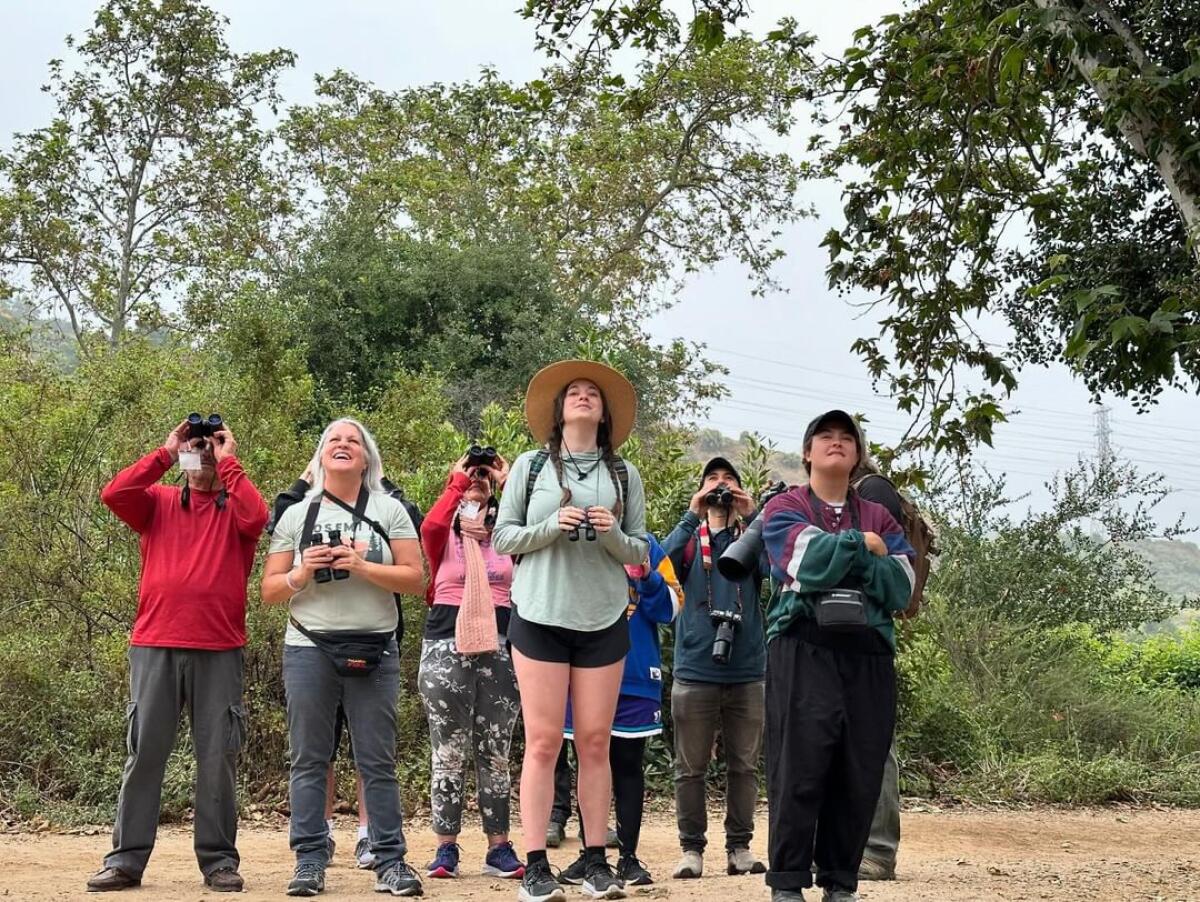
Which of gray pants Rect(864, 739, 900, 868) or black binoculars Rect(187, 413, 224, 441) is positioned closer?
black binoculars Rect(187, 413, 224, 441)

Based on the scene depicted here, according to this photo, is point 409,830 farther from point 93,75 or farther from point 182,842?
point 93,75

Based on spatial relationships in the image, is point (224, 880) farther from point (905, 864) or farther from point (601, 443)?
point (905, 864)

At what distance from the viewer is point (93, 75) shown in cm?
2389

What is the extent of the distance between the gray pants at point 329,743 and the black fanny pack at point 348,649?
4cm

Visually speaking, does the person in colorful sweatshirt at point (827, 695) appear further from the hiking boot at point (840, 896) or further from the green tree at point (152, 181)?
the green tree at point (152, 181)

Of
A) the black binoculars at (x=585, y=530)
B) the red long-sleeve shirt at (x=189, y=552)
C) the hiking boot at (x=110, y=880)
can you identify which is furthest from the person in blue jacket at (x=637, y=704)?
the hiking boot at (x=110, y=880)

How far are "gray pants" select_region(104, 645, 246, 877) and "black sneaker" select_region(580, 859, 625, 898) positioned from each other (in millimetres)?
1538

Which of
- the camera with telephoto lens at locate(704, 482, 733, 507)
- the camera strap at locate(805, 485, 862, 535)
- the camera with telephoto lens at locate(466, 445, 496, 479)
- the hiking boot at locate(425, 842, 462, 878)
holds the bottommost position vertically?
the hiking boot at locate(425, 842, 462, 878)

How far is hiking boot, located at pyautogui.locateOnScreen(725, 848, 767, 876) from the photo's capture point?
621 centimetres

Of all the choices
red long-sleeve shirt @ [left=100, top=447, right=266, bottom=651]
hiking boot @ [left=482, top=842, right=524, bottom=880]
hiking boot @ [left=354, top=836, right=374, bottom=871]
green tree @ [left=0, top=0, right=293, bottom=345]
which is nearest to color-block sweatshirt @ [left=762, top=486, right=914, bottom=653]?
hiking boot @ [left=482, top=842, right=524, bottom=880]

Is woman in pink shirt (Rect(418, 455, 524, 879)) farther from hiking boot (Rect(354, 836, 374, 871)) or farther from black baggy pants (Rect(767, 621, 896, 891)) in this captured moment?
black baggy pants (Rect(767, 621, 896, 891))

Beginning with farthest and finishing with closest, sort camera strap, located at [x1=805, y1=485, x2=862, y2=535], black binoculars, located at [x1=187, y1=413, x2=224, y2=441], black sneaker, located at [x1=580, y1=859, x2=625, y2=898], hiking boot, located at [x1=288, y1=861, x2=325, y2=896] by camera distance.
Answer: black binoculars, located at [x1=187, y1=413, x2=224, y2=441] < hiking boot, located at [x1=288, y1=861, x2=325, y2=896] < black sneaker, located at [x1=580, y1=859, x2=625, y2=898] < camera strap, located at [x1=805, y1=485, x2=862, y2=535]

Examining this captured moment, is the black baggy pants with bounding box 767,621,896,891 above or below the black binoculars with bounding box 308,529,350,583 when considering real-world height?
below

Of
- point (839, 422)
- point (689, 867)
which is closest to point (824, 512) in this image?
point (839, 422)
